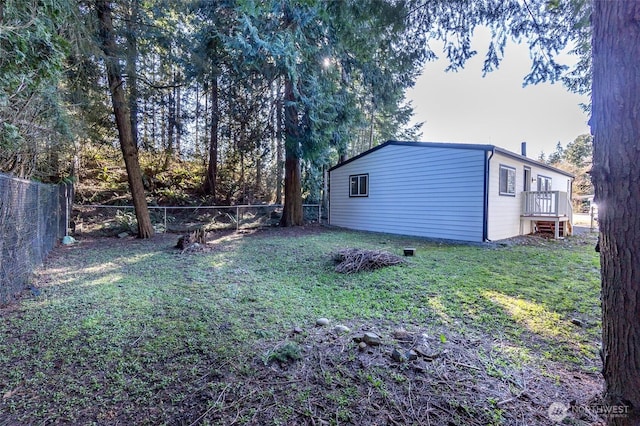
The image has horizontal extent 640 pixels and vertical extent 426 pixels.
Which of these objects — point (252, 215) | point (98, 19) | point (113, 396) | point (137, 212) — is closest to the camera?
point (113, 396)

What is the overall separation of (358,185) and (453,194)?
388 cm

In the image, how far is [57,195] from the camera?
22.2 ft

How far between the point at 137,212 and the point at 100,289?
190 inches

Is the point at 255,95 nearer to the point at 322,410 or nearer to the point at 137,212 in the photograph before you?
Answer: the point at 137,212

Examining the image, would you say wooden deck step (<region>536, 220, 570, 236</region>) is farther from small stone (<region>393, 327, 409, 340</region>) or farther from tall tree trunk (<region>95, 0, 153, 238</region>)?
tall tree trunk (<region>95, 0, 153, 238</region>)

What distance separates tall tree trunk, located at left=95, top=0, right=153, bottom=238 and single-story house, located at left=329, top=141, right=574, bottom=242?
717 centimetres

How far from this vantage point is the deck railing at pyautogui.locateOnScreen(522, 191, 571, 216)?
8695 mm

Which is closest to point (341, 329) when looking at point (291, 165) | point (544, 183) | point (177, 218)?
point (291, 165)

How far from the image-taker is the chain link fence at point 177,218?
8.98 meters

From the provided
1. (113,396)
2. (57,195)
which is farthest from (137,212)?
(113,396)

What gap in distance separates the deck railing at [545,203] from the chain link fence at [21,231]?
38.0 ft

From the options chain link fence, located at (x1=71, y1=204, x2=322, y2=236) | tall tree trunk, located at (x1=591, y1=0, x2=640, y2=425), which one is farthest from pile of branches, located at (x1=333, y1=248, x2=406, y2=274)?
chain link fence, located at (x1=71, y1=204, x2=322, y2=236)

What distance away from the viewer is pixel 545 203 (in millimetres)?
9211

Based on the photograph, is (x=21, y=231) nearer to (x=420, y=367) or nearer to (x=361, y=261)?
(x=361, y=261)
